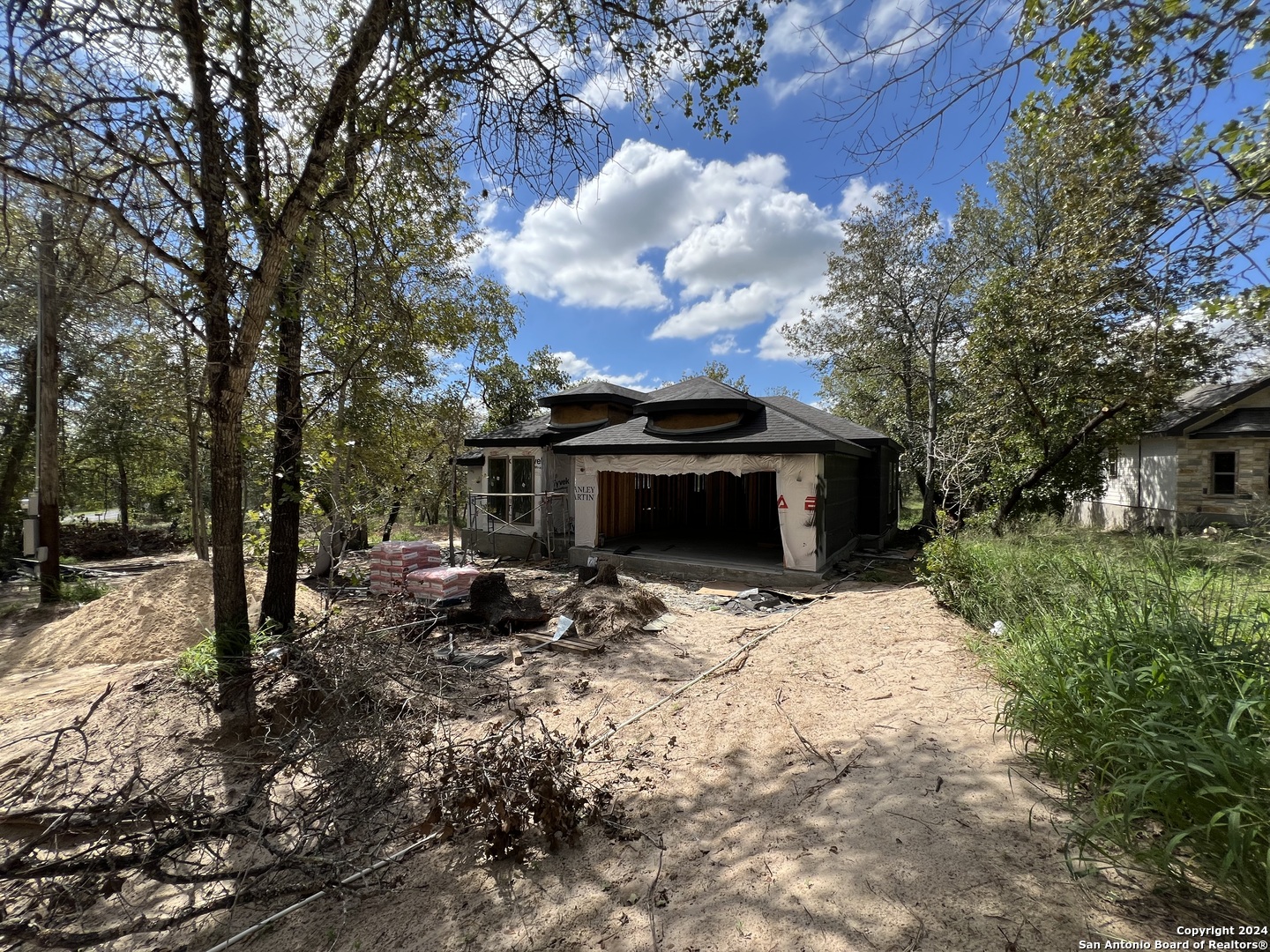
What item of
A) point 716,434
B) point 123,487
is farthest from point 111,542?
point 716,434

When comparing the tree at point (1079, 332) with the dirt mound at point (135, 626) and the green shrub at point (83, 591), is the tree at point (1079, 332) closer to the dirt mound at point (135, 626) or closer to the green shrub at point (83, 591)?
the dirt mound at point (135, 626)

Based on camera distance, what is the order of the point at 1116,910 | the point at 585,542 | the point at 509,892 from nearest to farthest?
1. the point at 1116,910
2. the point at 509,892
3. the point at 585,542

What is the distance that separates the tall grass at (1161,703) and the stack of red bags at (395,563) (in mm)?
7952

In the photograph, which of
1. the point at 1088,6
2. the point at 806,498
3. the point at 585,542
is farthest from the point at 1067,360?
the point at 585,542

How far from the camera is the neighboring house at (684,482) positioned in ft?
30.7

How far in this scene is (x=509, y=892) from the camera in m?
2.34

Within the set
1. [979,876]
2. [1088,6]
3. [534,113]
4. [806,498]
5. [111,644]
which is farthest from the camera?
[806,498]

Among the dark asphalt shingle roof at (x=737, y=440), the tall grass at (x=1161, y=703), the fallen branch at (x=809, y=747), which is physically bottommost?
the fallen branch at (x=809, y=747)

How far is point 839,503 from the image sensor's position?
35.4ft

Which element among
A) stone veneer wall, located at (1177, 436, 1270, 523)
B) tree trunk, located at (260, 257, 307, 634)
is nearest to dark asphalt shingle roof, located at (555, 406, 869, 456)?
tree trunk, located at (260, 257, 307, 634)

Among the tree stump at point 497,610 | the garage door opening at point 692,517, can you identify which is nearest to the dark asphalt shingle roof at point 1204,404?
the garage door opening at point 692,517

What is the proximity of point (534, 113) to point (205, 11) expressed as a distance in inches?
92.5

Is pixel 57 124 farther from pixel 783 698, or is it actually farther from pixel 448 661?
pixel 783 698

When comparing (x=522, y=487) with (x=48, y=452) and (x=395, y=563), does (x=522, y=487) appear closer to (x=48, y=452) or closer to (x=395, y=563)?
(x=395, y=563)
